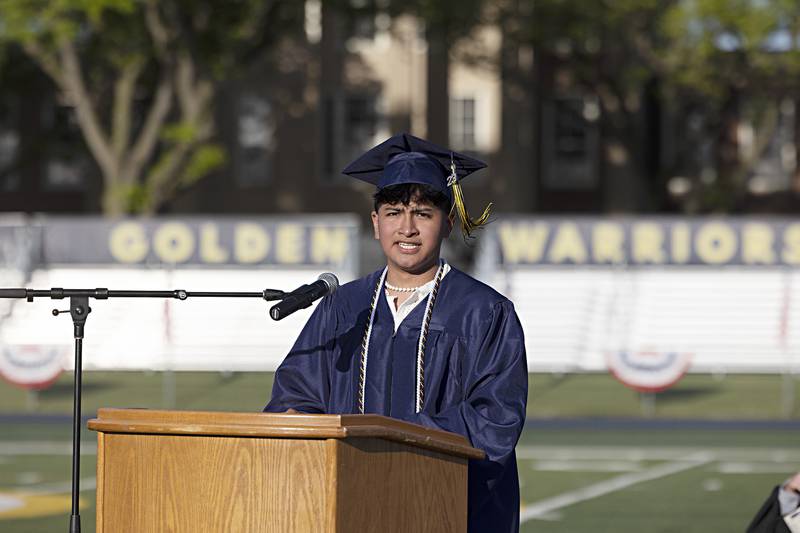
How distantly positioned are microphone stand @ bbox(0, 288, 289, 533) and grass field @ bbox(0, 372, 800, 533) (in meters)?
6.98

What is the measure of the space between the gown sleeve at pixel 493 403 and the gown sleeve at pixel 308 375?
1.43 ft

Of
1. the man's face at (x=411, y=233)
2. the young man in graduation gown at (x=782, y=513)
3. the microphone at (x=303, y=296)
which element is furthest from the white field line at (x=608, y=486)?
the microphone at (x=303, y=296)

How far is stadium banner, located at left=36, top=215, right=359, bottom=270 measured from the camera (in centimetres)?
2256

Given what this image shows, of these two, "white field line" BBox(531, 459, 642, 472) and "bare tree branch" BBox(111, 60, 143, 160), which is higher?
"bare tree branch" BBox(111, 60, 143, 160)

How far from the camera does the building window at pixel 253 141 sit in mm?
39938

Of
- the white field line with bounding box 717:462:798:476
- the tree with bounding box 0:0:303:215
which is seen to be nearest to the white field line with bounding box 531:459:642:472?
the white field line with bounding box 717:462:798:476

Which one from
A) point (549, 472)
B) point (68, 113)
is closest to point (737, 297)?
point (549, 472)

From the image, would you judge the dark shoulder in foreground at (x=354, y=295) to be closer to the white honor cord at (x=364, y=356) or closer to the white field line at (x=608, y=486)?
the white honor cord at (x=364, y=356)

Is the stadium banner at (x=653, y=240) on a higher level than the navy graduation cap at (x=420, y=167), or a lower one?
lower

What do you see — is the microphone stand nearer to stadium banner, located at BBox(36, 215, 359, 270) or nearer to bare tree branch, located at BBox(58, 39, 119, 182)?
stadium banner, located at BBox(36, 215, 359, 270)

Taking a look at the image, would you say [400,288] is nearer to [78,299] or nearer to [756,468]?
[78,299]

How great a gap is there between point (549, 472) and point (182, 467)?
11346 mm

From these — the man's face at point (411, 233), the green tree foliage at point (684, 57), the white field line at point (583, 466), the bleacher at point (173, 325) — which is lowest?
the white field line at point (583, 466)

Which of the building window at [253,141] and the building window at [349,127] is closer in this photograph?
the building window at [349,127]
